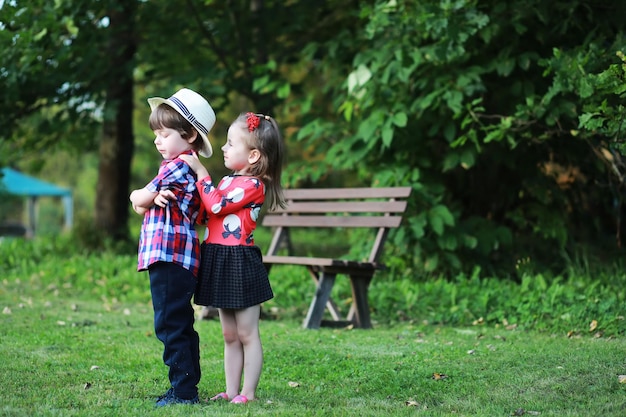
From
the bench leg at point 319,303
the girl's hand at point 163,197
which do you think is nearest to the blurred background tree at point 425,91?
the bench leg at point 319,303

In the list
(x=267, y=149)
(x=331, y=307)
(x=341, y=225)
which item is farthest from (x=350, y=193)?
(x=267, y=149)

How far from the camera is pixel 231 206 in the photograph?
374 cm

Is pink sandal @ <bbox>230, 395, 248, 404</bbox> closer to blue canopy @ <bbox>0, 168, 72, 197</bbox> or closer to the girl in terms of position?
the girl

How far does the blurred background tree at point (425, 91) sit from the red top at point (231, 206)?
A: 2.35 meters

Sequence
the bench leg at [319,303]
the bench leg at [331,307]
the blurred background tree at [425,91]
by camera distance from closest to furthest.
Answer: the bench leg at [319,303]
the bench leg at [331,307]
the blurred background tree at [425,91]

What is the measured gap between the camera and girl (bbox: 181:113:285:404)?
12.3 feet

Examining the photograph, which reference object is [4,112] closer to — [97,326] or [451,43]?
[97,326]

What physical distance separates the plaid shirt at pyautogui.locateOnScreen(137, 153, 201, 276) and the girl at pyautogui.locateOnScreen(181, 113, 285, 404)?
7 centimetres

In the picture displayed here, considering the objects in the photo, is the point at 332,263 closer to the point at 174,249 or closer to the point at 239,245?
the point at 239,245

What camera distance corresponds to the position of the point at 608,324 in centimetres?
570

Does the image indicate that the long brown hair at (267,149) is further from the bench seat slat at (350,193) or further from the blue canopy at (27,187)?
the blue canopy at (27,187)

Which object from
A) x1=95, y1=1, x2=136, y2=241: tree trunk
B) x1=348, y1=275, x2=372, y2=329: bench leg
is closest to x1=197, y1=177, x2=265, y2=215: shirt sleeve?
x1=348, y1=275, x2=372, y2=329: bench leg

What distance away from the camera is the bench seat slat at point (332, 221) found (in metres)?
6.48

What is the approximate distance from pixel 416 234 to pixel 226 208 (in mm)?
3920
